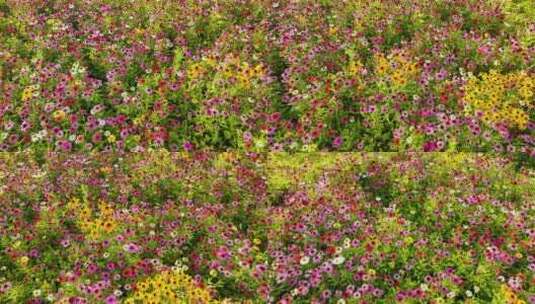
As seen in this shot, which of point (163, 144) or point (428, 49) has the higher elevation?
point (428, 49)

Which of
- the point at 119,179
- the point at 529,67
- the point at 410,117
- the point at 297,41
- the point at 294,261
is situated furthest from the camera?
the point at 297,41

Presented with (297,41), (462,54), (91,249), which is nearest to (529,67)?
(462,54)

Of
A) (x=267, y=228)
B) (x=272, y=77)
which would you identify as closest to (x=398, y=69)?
(x=272, y=77)

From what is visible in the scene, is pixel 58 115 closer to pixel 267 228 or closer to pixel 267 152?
pixel 267 152

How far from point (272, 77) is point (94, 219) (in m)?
2.48

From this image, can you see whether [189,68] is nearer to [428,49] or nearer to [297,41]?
[297,41]

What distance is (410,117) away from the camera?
708 centimetres

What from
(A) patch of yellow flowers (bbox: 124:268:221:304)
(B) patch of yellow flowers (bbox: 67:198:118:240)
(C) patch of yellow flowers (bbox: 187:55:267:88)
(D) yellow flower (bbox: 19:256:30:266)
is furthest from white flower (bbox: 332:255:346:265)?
(C) patch of yellow flowers (bbox: 187:55:267:88)

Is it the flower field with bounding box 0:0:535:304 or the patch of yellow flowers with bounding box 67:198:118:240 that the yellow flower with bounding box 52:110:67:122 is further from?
the patch of yellow flowers with bounding box 67:198:118:240

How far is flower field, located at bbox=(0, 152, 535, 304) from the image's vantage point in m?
5.33

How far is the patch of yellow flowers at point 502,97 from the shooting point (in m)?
6.89

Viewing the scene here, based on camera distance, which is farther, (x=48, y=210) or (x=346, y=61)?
(x=346, y=61)

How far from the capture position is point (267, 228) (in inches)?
234

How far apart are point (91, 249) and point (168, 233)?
54 cm
